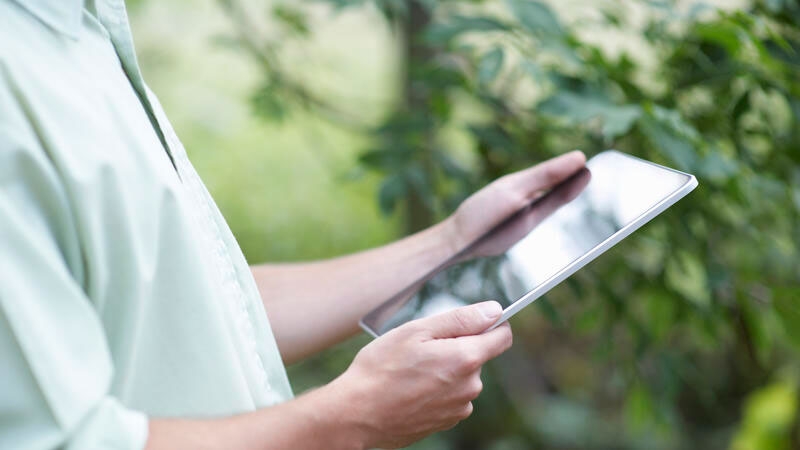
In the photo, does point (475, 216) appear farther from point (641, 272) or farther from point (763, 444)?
point (763, 444)

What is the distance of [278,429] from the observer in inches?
22.9

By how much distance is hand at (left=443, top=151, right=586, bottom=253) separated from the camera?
936 mm

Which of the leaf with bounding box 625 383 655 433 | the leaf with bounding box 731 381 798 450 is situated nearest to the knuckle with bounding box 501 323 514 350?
the leaf with bounding box 625 383 655 433

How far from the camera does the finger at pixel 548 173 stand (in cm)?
93

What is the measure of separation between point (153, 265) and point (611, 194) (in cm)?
50

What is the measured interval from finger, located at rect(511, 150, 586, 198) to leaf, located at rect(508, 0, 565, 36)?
0.18 m

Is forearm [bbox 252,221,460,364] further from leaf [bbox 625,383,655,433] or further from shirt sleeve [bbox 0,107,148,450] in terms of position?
leaf [bbox 625,383,655,433]

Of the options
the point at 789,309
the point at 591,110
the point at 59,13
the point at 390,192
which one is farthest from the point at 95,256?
the point at 789,309

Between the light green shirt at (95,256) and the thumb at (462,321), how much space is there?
0.16m

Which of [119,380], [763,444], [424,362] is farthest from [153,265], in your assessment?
[763,444]

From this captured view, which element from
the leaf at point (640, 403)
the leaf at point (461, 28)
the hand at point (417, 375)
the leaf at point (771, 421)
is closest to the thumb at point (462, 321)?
the hand at point (417, 375)

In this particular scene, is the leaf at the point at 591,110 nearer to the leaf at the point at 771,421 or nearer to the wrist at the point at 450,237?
the wrist at the point at 450,237

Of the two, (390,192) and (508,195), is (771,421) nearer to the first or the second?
(390,192)

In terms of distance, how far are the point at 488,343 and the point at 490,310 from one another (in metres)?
0.03
